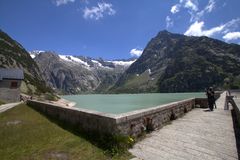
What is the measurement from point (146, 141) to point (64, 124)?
637 cm

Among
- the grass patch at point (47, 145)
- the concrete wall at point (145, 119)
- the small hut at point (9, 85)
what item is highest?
the small hut at point (9, 85)

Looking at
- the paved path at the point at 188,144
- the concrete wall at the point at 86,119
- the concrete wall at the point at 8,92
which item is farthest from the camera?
the concrete wall at the point at 8,92

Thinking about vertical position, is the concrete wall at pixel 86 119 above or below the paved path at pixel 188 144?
above

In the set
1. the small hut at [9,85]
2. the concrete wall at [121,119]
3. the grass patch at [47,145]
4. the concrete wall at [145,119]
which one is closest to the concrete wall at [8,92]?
the small hut at [9,85]

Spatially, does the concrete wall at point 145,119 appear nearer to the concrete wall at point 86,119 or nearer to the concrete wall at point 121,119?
the concrete wall at point 121,119

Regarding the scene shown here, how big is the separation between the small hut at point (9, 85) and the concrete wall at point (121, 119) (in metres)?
45.1

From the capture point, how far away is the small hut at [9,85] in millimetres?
56975

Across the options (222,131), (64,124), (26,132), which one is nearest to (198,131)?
(222,131)

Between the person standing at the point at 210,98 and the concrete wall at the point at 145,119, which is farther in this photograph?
the person standing at the point at 210,98

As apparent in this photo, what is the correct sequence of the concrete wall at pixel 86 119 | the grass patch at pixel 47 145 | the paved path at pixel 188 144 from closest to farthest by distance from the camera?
the paved path at pixel 188 144 < the grass patch at pixel 47 145 < the concrete wall at pixel 86 119

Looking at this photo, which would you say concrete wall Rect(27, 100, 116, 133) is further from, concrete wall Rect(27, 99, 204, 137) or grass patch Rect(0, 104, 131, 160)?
grass patch Rect(0, 104, 131, 160)

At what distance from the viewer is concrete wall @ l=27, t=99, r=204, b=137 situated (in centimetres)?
1027

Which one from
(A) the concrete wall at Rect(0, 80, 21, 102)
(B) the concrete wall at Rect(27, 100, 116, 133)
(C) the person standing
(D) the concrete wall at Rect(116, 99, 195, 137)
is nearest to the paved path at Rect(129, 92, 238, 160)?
(D) the concrete wall at Rect(116, 99, 195, 137)

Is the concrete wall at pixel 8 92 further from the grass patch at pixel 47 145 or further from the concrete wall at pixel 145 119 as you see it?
the concrete wall at pixel 145 119
